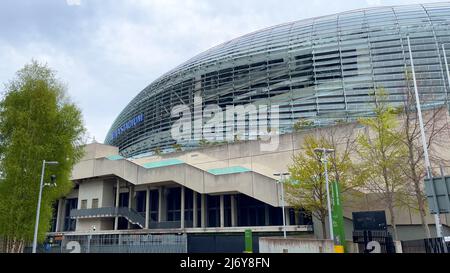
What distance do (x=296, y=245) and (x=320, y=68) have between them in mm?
31325

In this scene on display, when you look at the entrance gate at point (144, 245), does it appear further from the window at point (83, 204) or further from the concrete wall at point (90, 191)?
the window at point (83, 204)

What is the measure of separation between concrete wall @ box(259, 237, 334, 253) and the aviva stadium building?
399 inches

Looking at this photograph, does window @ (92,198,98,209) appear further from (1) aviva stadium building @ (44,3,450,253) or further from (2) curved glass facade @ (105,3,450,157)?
(2) curved glass facade @ (105,3,450,157)

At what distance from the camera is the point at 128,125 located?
64812 millimetres

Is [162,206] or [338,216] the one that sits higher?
[162,206]

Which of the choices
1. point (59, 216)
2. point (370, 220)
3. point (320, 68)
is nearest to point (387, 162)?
point (370, 220)

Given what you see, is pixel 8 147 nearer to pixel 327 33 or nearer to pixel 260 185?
pixel 260 185

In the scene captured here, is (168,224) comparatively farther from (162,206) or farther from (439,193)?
(439,193)

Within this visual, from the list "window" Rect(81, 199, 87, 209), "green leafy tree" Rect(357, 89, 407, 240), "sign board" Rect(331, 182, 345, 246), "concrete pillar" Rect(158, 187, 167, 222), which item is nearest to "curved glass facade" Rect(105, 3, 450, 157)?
"concrete pillar" Rect(158, 187, 167, 222)

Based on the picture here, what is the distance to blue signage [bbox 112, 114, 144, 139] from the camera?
6097 centimetres

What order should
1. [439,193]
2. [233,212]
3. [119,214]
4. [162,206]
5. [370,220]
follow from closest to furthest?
[439,193] → [370,220] → [233,212] → [119,214] → [162,206]

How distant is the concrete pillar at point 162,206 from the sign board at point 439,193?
34.0 metres

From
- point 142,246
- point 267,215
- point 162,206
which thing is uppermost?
point 162,206

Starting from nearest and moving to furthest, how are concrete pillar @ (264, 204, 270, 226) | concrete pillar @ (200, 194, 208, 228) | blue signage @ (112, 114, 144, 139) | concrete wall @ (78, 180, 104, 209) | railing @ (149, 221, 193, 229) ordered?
concrete pillar @ (264, 204, 270, 226)
concrete pillar @ (200, 194, 208, 228)
railing @ (149, 221, 193, 229)
concrete wall @ (78, 180, 104, 209)
blue signage @ (112, 114, 144, 139)
